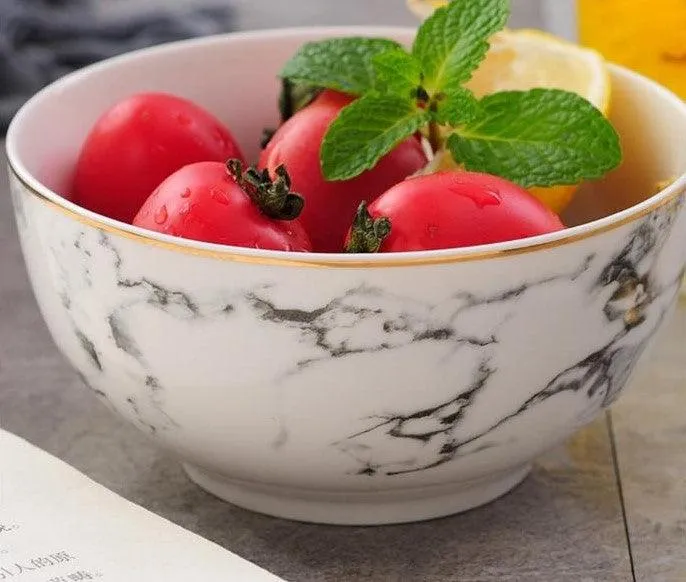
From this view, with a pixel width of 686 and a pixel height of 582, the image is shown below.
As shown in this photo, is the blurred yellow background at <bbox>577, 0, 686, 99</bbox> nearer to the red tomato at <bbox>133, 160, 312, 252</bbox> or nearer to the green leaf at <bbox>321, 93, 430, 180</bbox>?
the green leaf at <bbox>321, 93, 430, 180</bbox>

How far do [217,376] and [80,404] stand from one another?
0.23m

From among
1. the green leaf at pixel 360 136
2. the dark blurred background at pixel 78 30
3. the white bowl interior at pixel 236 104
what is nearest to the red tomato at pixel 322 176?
the green leaf at pixel 360 136

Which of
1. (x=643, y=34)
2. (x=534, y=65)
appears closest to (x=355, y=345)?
(x=534, y=65)

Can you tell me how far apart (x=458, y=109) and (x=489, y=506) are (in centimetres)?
20

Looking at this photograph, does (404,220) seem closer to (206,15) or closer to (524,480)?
(524,480)

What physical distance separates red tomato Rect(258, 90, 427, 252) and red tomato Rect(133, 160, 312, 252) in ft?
0.24

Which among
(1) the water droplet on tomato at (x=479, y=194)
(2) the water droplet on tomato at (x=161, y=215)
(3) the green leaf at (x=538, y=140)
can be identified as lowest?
(3) the green leaf at (x=538, y=140)

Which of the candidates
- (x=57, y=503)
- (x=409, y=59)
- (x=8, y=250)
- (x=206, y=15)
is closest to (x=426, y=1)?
(x=409, y=59)

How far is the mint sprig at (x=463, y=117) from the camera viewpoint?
67 centimetres

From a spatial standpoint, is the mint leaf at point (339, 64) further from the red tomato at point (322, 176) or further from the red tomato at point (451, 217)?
the red tomato at point (451, 217)

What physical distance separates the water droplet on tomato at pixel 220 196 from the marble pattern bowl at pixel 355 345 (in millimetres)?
49

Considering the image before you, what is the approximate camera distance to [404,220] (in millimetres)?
582

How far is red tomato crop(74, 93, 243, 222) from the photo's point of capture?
0.72 metres

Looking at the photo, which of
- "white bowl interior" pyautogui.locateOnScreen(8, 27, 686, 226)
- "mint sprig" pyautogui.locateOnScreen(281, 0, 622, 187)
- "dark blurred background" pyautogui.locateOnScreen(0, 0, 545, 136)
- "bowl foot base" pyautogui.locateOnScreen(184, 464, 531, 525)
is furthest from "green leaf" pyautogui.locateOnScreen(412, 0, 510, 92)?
"dark blurred background" pyautogui.locateOnScreen(0, 0, 545, 136)
